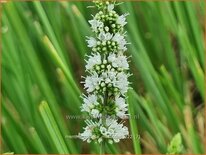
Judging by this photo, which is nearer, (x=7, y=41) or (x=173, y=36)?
(x=7, y=41)

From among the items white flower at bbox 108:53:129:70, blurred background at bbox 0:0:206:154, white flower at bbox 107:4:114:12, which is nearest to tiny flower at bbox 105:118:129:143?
white flower at bbox 108:53:129:70

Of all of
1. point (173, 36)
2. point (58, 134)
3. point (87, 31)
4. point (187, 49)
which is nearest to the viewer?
point (58, 134)

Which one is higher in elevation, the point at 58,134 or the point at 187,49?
the point at 187,49

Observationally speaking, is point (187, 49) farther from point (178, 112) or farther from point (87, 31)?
point (87, 31)

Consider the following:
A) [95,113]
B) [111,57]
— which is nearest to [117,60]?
[111,57]

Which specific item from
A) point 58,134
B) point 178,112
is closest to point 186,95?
point 178,112

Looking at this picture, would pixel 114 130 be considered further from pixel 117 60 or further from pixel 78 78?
pixel 78 78

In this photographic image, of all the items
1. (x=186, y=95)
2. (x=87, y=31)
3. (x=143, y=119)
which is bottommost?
(x=143, y=119)
